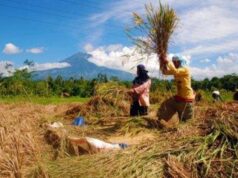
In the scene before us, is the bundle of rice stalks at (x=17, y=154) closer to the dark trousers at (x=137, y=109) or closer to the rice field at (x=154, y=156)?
the rice field at (x=154, y=156)

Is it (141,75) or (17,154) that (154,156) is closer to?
(17,154)

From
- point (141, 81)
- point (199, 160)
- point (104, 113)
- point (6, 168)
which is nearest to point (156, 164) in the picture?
point (199, 160)

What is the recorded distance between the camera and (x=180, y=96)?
27.9ft

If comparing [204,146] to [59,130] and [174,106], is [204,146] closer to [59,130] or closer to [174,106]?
[59,130]

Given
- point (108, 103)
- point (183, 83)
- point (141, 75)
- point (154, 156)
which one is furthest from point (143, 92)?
point (154, 156)

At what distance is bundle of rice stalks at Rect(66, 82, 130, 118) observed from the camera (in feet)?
33.6

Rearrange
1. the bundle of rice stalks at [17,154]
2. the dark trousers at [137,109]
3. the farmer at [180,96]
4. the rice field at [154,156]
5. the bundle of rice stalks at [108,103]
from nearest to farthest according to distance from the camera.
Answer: the rice field at [154,156], the bundle of rice stalks at [17,154], the farmer at [180,96], the dark trousers at [137,109], the bundle of rice stalks at [108,103]

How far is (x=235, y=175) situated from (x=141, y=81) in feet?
16.2

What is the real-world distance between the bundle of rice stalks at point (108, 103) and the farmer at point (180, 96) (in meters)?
1.67

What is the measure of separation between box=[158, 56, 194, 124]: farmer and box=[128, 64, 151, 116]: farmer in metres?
0.75

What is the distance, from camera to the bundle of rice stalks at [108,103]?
10.2 metres

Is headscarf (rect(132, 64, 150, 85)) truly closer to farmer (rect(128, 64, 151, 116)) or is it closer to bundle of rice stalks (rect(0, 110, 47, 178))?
farmer (rect(128, 64, 151, 116))

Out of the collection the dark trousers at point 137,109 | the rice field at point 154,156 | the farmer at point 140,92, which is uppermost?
the farmer at point 140,92

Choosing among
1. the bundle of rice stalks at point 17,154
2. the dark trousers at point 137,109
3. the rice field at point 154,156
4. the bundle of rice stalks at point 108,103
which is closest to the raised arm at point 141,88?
the dark trousers at point 137,109
